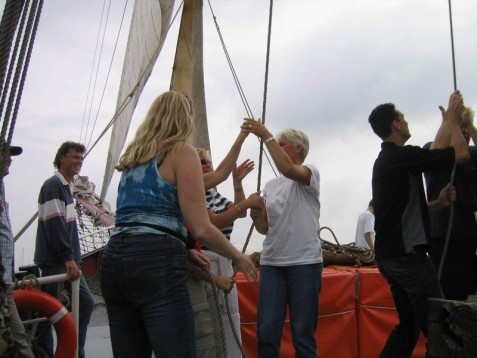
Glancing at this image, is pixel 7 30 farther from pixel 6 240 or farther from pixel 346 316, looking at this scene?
pixel 346 316

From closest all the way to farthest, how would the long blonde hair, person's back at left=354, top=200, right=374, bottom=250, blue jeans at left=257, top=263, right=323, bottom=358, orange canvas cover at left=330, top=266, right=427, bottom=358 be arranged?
the long blonde hair < blue jeans at left=257, top=263, right=323, bottom=358 < orange canvas cover at left=330, top=266, right=427, bottom=358 < person's back at left=354, top=200, right=374, bottom=250

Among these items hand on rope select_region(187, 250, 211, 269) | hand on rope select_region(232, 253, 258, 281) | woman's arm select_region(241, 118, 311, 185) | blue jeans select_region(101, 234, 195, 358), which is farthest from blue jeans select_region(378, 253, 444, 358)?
blue jeans select_region(101, 234, 195, 358)

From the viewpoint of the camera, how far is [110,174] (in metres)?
11.1

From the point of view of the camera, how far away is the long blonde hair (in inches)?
77.9

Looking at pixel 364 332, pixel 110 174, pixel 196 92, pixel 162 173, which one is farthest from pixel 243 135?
pixel 110 174

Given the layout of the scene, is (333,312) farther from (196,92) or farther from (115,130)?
(115,130)

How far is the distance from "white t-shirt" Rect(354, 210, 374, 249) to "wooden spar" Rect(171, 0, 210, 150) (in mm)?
1961

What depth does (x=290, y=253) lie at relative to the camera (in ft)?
9.72

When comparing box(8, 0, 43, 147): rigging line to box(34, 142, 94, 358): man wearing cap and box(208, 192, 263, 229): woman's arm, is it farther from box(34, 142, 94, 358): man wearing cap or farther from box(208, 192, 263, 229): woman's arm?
box(34, 142, 94, 358): man wearing cap

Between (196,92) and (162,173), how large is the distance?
227 inches

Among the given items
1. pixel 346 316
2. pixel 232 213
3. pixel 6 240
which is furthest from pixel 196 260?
pixel 346 316

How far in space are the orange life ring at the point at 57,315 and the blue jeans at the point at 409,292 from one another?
1.59 metres

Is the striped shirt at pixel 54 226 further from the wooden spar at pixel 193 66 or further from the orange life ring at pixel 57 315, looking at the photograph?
the wooden spar at pixel 193 66

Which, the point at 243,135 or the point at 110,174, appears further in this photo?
the point at 110,174
